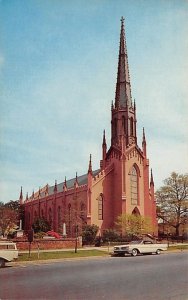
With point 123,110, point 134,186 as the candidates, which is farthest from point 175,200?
point 123,110

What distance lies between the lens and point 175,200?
55.1 meters

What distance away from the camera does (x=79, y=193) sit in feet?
177

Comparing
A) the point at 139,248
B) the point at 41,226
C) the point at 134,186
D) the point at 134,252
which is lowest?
the point at 134,252

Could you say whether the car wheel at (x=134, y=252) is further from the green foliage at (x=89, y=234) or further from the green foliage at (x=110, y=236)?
the green foliage at (x=110, y=236)

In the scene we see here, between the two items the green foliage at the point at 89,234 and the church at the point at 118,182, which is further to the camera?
the church at the point at 118,182

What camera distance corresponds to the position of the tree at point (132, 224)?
4422 centimetres

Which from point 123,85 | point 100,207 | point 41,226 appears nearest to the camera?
point 100,207

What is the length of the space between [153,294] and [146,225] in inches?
1473

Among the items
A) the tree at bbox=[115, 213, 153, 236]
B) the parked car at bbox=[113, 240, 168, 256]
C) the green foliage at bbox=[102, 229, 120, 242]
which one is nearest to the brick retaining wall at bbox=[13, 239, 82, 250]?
the parked car at bbox=[113, 240, 168, 256]

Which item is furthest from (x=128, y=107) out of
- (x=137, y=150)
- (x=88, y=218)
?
(x=88, y=218)

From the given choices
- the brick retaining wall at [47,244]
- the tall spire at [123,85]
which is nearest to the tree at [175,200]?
the tall spire at [123,85]

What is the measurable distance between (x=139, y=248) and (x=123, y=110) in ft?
109

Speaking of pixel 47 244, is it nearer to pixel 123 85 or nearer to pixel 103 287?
pixel 103 287

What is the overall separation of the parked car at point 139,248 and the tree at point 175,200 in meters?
27.7
